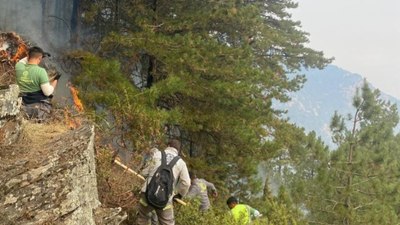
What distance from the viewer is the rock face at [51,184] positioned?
5586 millimetres

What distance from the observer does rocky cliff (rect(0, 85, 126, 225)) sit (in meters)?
5.62

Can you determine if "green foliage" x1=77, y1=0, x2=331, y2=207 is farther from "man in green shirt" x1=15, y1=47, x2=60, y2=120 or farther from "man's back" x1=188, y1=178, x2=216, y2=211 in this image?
"man in green shirt" x1=15, y1=47, x2=60, y2=120

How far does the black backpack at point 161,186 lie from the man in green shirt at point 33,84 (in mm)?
2030

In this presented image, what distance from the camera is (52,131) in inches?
296

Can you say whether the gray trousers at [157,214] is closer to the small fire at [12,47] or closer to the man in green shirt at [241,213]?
the man in green shirt at [241,213]

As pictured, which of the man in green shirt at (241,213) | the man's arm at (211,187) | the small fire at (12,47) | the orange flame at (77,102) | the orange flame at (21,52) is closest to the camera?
the man in green shirt at (241,213)

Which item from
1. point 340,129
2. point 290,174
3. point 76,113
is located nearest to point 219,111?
point 76,113

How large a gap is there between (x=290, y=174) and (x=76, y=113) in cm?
1583

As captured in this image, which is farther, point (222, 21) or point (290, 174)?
point (290, 174)

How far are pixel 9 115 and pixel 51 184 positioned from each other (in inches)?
50.1

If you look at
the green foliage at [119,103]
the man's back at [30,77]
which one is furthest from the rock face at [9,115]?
the green foliage at [119,103]

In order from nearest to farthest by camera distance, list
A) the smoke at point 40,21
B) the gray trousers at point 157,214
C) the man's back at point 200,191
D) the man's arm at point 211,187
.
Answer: the gray trousers at point 157,214
the man's back at point 200,191
the man's arm at point 211,187
the smoke at point 40,21

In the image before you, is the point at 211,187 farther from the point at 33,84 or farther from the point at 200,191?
the point at 33,84

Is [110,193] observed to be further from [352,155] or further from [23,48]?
[352,155]
